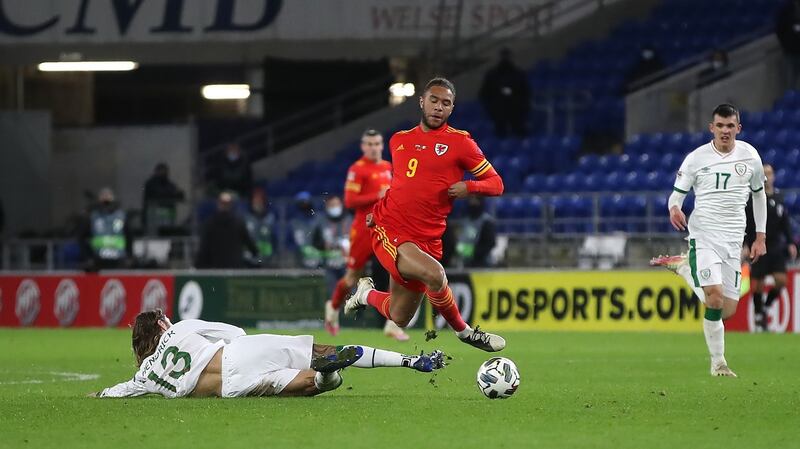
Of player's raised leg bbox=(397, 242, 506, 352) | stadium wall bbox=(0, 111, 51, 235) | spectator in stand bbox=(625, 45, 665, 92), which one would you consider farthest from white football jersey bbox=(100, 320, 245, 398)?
stadium wall bbox=(0, 111, 51, 235)

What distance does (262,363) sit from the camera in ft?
34.8

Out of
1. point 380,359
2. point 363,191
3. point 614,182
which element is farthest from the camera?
point 614,182

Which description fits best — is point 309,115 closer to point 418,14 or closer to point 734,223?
point 418,14

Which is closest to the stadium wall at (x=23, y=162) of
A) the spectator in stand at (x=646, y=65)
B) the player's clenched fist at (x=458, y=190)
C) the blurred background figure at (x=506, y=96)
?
the blurred background figure at (x=506, y=96)

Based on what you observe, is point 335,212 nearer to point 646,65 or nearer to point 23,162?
point 646,65

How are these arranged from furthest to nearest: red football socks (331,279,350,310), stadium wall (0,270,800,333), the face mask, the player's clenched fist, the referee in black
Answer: the face mask < stadium wall (0,270,800,333) < the referee in black < red football socks (331,279,350,310) < the player's clenched fist

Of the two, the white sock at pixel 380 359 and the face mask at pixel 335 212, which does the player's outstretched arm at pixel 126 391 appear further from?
the face mask at pixel 335 212

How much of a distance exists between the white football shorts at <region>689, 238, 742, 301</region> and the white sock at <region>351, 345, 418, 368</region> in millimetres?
3529

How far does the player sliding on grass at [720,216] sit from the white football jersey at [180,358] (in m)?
4.34

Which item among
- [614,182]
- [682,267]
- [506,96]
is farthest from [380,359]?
[506,96]

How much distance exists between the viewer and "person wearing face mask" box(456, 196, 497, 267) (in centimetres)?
2412

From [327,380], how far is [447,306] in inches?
63.1

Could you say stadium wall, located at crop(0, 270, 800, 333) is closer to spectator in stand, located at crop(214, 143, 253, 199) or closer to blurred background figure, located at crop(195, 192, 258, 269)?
blurred background figure, located at crop(195, 192, 258, 269)

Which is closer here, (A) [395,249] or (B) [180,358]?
(B) [180,358]
